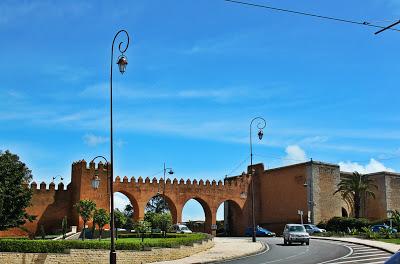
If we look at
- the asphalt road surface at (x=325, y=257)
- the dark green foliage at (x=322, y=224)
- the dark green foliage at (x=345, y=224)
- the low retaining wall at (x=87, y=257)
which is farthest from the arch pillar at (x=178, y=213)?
the low retaining wall at (x=87, y=257)

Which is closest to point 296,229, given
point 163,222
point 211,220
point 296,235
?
point 296,235

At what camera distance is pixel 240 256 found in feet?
80.3

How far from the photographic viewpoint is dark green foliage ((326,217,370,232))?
45.1m

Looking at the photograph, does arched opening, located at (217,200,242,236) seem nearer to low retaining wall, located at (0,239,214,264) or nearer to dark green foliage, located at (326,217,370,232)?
dark green foliage, located at (326,217,370,232)

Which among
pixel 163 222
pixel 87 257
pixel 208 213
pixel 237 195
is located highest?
pixel 237 195

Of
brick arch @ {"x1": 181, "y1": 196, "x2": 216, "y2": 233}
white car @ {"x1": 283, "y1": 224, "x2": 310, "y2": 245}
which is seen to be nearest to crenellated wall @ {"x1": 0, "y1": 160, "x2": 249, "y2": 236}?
brick arch @ {"x1": 181, "y1": 196, "x2": 216, "y2": 233}

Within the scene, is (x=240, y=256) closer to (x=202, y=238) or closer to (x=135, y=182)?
(x=202, y=238)

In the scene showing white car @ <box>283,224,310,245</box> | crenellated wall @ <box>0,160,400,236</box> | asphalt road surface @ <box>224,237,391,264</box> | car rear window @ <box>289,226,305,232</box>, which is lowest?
asphalt road surface @ <box>224,237,391,264</box>

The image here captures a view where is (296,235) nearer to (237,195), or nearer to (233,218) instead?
(237,195)

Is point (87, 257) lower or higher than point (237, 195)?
lower

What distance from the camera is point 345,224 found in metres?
46.6

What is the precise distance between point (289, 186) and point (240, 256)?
29.8 m

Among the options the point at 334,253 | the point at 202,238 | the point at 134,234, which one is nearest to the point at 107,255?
the point at 202,238

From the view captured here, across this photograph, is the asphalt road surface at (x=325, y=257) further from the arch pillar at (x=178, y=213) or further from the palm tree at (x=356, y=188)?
the arch pillar at (x=178, y=213)
